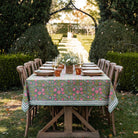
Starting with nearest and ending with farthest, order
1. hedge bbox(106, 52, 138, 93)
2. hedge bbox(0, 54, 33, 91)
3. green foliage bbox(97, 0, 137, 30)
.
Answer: hedge bbox(106, 52, 138, 93)
hedge bbox(0, 54, 33, 91)
green foliage bbox(97, 0, 137, 30)

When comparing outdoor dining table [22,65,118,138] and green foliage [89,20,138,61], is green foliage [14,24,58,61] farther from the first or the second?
outdoor dining table [22,65,118,138]

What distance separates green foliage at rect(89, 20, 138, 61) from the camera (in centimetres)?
725

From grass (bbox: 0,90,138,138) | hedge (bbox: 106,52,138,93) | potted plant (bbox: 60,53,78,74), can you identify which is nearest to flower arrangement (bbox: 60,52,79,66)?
Result: potted plant (bbox: 60,53,78,74)

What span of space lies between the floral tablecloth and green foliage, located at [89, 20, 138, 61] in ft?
14.4

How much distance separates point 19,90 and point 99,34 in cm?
332

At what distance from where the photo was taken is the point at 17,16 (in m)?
7.25

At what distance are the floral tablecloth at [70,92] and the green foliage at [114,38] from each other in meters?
4.38

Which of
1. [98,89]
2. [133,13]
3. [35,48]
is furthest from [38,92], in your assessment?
[133,13]

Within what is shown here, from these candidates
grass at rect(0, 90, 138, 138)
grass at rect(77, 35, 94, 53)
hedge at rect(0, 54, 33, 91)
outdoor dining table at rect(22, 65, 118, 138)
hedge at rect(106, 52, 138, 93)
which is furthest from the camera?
grass at rect(77, 35, 94, 53)

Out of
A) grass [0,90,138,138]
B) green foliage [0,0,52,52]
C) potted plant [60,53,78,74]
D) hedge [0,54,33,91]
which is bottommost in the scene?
grass [0,90,138,138]

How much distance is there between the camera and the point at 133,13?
7312 millimetres

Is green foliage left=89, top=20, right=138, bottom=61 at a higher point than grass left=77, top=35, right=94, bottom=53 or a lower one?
higher

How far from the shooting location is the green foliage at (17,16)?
23.5 feet

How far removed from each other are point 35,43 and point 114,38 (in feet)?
8.43
